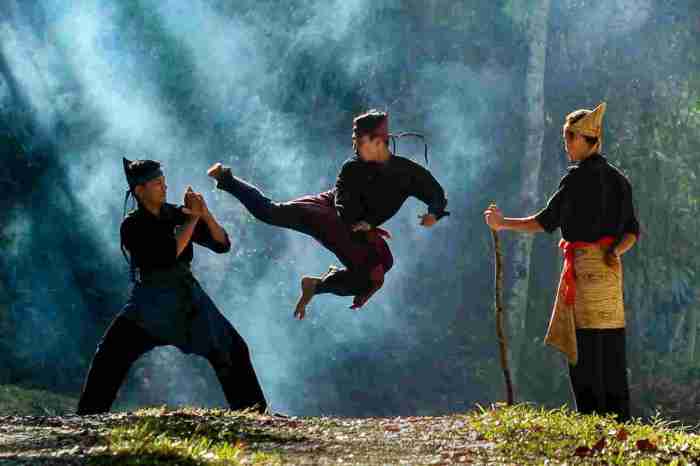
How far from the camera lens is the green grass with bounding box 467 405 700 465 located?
5.30 metres

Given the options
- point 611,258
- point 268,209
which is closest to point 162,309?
point 268,209

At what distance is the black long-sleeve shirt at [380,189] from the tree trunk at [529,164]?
817 centimetres

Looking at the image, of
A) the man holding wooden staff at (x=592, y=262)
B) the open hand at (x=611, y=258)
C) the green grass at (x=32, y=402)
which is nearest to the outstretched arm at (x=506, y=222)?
the man holding wooden staff at (x=592, y=262)

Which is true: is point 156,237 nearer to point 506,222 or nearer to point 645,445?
point 506,222

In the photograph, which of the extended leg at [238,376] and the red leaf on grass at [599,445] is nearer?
the red leaf on grass at [599,445]

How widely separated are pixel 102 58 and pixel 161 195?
9770 mm

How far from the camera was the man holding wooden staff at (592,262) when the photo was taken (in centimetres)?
656

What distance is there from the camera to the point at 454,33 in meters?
14.8

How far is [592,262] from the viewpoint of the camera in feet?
21.6

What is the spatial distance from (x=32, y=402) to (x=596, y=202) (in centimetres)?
880

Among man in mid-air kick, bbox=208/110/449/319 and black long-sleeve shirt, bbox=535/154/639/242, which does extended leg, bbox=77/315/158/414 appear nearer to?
man in mid-air kick, bbox=208/110/449/319

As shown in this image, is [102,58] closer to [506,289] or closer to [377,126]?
[506,289]

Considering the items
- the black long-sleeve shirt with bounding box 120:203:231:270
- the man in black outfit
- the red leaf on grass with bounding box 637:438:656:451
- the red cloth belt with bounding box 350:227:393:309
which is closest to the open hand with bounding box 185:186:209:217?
the man in black outfit

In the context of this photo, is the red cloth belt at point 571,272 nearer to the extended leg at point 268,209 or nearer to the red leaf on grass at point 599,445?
the red leaf on grass at point 599,445
